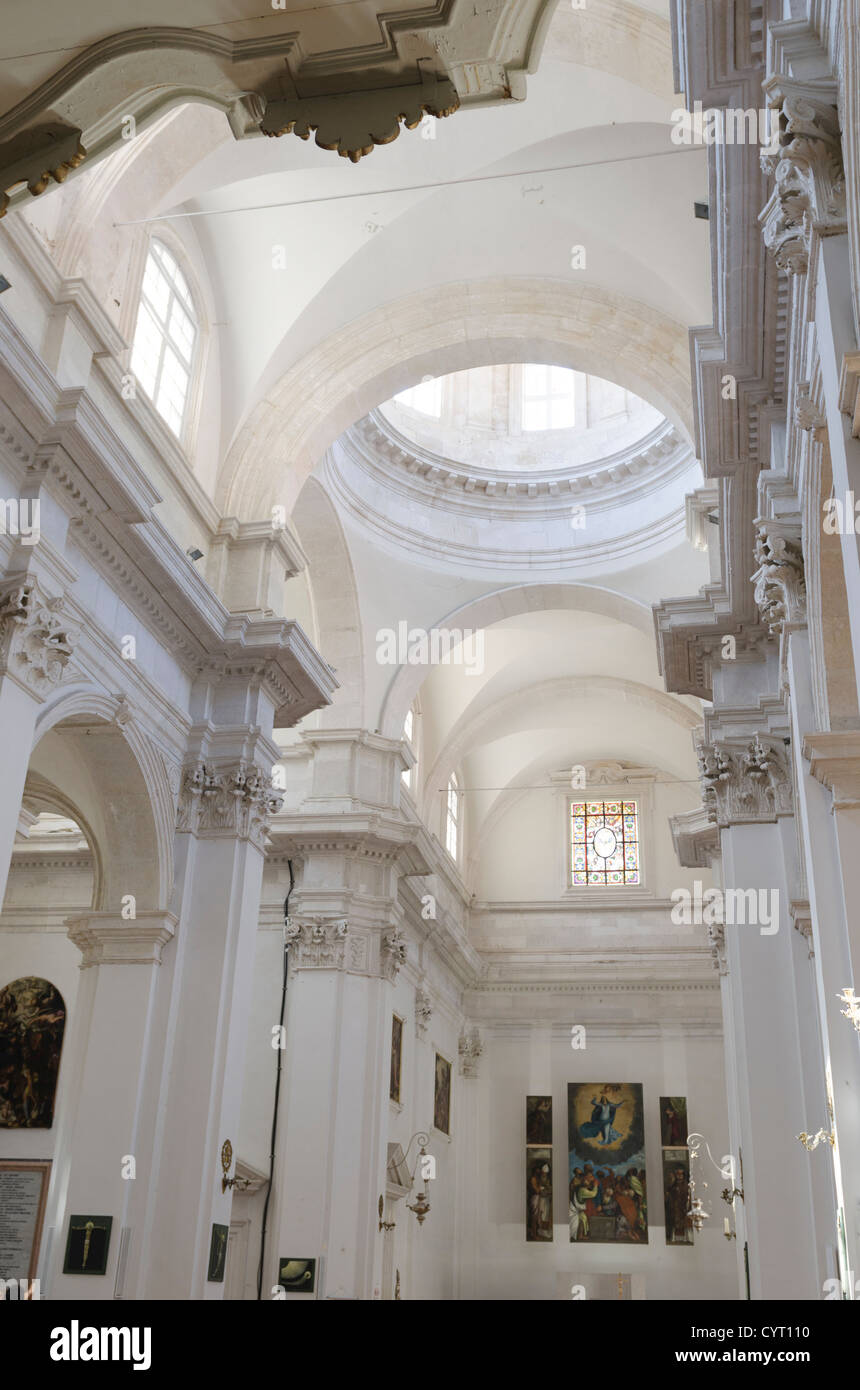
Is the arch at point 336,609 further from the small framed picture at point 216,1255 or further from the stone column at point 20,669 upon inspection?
the stone column at point 20,669

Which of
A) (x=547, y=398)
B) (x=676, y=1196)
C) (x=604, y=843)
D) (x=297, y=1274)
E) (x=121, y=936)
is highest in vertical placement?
(x=547, y=398)

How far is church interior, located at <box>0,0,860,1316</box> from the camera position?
6129 millimetres

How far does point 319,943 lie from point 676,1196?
424 inches

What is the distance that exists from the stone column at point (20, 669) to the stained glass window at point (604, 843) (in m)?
19.3

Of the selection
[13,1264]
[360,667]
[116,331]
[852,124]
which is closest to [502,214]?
[116,331]

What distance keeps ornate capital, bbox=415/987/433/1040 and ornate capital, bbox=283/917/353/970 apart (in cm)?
394

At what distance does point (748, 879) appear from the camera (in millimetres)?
11711

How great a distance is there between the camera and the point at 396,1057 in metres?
19.1

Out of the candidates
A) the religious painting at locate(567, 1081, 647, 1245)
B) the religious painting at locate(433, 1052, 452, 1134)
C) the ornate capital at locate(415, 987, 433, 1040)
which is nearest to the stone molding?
the ornate capital at locate(415, 987, 433, 1040)

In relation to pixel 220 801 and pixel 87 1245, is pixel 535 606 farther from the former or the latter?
pixel 87 1245

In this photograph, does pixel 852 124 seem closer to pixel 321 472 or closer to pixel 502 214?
pixel 502 214

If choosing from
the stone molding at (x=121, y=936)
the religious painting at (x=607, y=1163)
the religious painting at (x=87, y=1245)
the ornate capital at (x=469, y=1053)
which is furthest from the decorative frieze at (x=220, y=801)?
the religious painting at (x=607, y=1163)

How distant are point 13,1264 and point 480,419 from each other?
15610 millimetres

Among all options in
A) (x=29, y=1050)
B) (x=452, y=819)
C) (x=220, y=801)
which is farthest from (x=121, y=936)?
(x=452, y=819)
